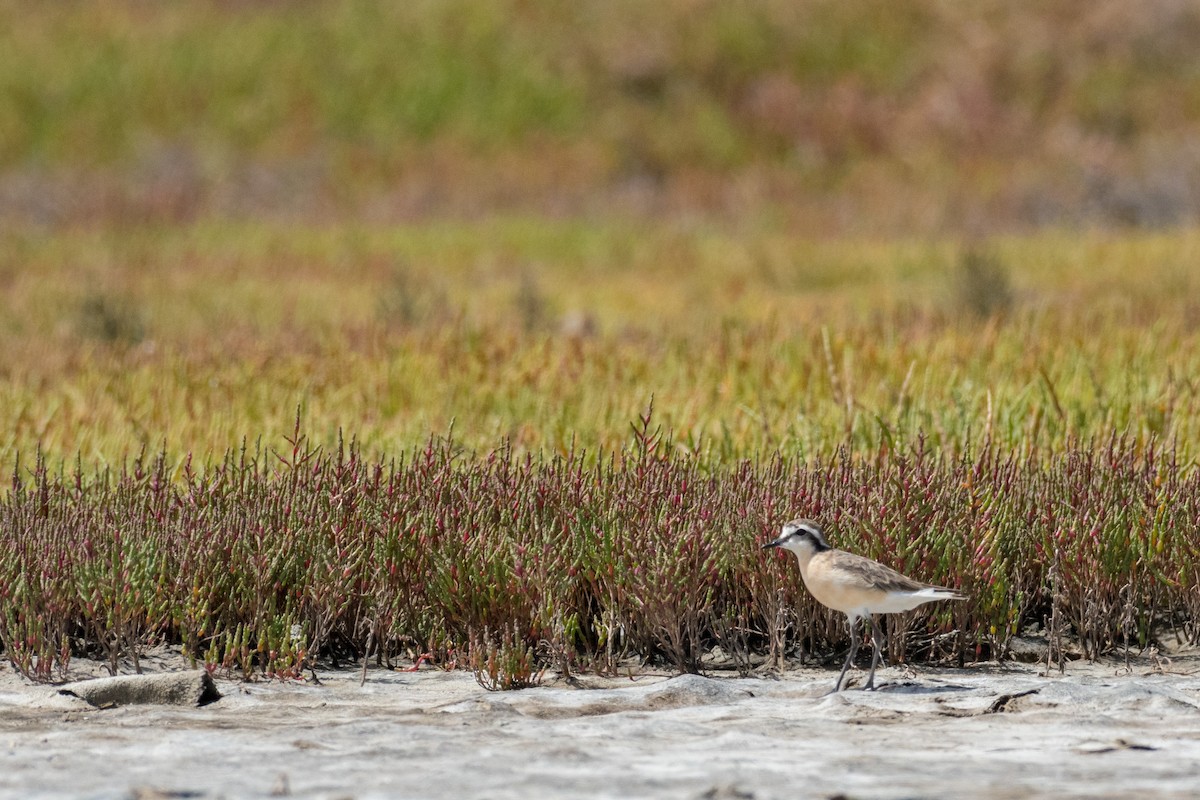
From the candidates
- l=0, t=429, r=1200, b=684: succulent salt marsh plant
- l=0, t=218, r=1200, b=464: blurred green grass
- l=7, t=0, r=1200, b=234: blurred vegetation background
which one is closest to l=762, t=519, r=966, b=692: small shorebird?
l=0, t=429, r=1200, b=684: succulent salt marsh plant

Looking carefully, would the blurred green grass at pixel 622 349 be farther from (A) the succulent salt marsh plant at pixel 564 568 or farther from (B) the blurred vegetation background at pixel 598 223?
(A) the succulent salt marsh plant at pixel 564 568

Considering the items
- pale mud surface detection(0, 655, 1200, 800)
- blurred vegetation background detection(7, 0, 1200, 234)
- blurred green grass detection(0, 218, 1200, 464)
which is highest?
blurred vegetation background detection(7, 0, 1200, 234)

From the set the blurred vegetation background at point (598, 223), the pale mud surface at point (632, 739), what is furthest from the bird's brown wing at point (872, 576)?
the blurred vegetation background at point (598, 223)

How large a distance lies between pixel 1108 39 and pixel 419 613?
30.7 metres

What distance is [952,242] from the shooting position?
21.1 metres

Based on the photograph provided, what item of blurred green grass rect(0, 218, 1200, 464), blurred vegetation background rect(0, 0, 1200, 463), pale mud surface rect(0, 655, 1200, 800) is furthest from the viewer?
blurred vegetation background rect(0, 0, 1200, 463)

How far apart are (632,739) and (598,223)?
816 inches

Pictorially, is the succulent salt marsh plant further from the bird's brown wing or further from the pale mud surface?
the bird's brown wing

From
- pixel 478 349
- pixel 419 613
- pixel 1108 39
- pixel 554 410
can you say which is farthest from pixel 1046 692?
pixel 1108 39

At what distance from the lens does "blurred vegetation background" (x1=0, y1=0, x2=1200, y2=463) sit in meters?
9.41

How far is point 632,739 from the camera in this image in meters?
4.26

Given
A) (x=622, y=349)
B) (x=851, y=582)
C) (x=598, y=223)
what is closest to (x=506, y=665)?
(x=851, y=582)

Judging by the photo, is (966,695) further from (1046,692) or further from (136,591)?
(136,591)

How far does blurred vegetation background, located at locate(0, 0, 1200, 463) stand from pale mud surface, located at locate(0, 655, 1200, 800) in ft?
6.41
